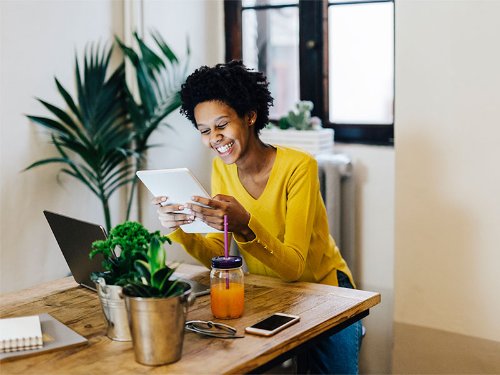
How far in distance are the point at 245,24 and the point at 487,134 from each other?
156 cm

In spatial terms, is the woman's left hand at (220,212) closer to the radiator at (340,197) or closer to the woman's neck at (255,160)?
the woman's neck at (255,160)

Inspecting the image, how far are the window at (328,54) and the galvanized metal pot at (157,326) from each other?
191 centimetres

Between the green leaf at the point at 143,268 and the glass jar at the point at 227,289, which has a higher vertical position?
the green leaf at the point at 143,268

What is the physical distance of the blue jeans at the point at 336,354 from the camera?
2.24 meters

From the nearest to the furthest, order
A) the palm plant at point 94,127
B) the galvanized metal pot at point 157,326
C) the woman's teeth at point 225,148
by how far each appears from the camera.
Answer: the galvanized metal pot at point 157,326
the woman's teeth at point 225,148
the palm plant at point 94,127

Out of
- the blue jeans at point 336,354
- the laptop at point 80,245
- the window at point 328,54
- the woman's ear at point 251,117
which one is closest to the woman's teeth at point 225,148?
the woman's ear at point 251,117

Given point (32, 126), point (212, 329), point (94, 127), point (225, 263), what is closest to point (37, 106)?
point (32, 126)

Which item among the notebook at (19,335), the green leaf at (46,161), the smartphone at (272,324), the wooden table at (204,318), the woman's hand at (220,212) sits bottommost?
the wooden table at (204,318)

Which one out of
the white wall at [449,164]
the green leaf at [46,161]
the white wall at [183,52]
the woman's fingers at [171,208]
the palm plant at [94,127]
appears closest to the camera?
the woman's fingers at [171,208]

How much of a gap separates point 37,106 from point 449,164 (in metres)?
1.68

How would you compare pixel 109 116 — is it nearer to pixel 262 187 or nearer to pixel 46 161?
pixel 46 161

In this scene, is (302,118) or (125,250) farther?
(302,118)

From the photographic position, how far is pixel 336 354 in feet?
7.35

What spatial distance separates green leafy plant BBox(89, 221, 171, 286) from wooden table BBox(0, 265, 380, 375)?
0.48ft
